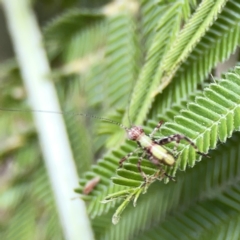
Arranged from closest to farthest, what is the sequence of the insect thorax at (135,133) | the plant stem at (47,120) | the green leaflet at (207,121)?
1. the green leaflet at (207,121)
2. the insect thorax at (135,133)
3. the plant stem at (47,120)

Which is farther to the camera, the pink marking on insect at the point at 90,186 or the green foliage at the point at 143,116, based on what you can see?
the pink marking on insect at the point at 90,186

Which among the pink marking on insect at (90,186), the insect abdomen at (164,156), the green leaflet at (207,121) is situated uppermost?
the green leaflet at (207,121)

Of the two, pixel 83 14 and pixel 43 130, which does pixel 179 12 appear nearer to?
pixel 83 14

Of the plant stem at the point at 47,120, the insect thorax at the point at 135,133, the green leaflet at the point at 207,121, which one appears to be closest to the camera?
the green leaflet at the point at 207,121

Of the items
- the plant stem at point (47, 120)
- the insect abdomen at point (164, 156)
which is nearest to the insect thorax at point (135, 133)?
the insect abdomen at point (164, 156)

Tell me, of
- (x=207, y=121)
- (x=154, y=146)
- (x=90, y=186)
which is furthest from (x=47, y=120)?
(x=207, y=121)

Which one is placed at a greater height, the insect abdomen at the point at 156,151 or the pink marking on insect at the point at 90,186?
the insect abdomen at the point at 156,151

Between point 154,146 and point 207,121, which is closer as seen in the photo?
point 207,121

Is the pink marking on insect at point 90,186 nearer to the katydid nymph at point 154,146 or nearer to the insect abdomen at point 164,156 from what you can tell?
the katydid nymph at point 154,146

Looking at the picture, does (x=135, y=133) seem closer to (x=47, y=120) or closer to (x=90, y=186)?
(x=90, y=186)
